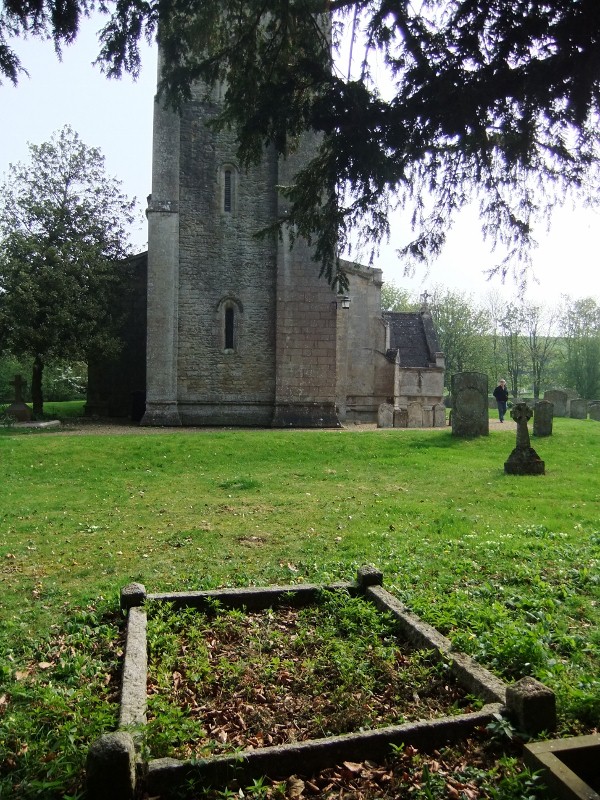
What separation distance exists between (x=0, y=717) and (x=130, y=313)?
20.9 metres

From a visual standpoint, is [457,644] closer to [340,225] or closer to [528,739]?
[528,739]

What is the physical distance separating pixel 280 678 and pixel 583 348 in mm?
46127

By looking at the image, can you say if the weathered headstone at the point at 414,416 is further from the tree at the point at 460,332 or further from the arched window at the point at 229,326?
the tree at the point at 460,332

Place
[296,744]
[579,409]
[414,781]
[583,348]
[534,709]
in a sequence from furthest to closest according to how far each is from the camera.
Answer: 1. [583,348]
2. [579,409]
3. [534,709]
4. [296,744]
5. [414,781]

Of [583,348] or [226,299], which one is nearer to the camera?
[226,299]

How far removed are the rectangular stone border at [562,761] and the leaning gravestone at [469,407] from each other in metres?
13.8

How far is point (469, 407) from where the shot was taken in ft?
54.6

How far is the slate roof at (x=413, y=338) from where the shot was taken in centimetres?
3097

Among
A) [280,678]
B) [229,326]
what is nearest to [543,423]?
[229,326]

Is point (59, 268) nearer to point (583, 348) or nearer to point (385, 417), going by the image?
point (385, 417)

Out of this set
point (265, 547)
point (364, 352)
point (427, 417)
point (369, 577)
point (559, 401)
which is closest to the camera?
point (369, 577)

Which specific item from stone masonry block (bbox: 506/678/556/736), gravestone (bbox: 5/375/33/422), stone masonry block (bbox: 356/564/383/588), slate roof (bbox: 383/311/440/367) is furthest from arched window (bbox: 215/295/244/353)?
stone masonry block (bbox: 506/678/556/736)

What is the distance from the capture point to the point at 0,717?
361cm

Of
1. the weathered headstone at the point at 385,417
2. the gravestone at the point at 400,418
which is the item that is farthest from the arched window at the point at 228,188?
the gravestone at the point at 400,418
